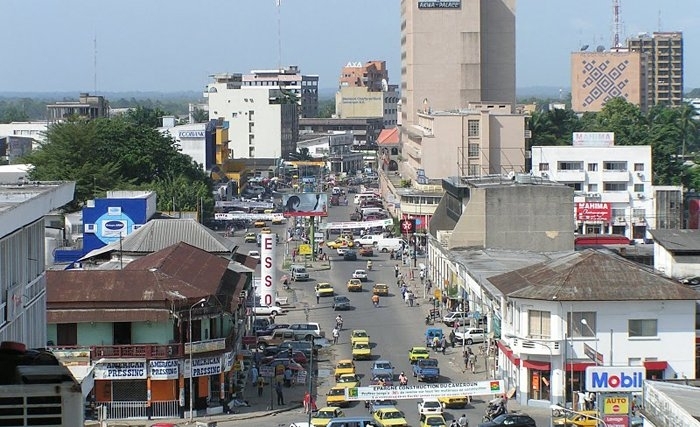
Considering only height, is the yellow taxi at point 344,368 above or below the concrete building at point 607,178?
below

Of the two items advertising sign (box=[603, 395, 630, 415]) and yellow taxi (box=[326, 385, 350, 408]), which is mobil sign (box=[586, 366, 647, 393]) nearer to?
advertising sign (box=[603, 395, 630, 415])

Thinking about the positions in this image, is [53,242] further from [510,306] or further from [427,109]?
[427,109]

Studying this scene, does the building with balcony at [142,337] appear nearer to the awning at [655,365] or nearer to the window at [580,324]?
the window at [580,324]

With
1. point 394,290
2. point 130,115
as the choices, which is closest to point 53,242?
point 394,290

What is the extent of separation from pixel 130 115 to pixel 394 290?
82.7 metres

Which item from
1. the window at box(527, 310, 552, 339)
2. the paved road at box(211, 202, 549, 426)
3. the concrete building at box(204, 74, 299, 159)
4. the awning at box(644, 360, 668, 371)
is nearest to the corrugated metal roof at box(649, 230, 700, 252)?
the paved road at box(211, 202, 549, 426)

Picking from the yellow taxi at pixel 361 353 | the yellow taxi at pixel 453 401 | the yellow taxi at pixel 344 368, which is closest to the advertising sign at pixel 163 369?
the yellow taxi at pixel 344 368

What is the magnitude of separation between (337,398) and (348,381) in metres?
3.02

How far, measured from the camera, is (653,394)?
85.1ft

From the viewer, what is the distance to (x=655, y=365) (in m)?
42.9

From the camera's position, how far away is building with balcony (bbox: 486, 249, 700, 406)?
42.6m

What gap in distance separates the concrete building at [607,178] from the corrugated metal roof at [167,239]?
124ft

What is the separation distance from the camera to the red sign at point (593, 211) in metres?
89.4

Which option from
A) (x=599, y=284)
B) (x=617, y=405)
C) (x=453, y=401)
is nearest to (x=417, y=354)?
(x=453, y=401)
